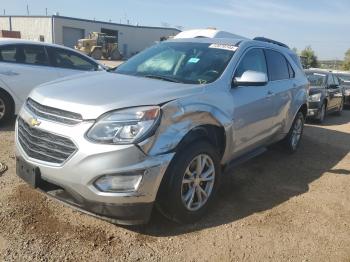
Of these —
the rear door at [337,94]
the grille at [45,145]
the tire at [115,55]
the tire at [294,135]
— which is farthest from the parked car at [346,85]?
the tire at [115,55]

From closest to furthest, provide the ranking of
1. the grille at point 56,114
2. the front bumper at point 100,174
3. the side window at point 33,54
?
the front bumper at point 100,174 < the grille at point 56,114 < the side window at point 33,54

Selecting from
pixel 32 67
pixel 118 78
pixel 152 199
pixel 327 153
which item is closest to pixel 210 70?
pixel 118 78

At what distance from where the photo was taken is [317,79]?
13.0 m

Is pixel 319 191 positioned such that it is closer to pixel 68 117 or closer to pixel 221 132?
pixel 221 132

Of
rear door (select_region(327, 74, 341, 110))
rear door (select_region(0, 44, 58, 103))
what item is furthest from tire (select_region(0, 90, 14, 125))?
rear door (select_region(327, 74, 341, 110))

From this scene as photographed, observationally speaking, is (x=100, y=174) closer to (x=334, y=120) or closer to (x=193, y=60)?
(x=193, y=60)

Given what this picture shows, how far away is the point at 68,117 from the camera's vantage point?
355 centimetres

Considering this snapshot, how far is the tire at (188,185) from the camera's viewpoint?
12.3 ft

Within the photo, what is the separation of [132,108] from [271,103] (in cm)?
263

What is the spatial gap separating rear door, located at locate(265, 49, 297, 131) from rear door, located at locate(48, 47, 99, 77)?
384 cm

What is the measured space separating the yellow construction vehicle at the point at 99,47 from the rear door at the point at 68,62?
35664mm

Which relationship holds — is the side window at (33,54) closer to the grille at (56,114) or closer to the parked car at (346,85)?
the grille at (56,114)

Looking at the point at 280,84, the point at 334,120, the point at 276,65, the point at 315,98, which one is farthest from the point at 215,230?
the point at 334,120

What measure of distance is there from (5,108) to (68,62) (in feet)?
5.17
